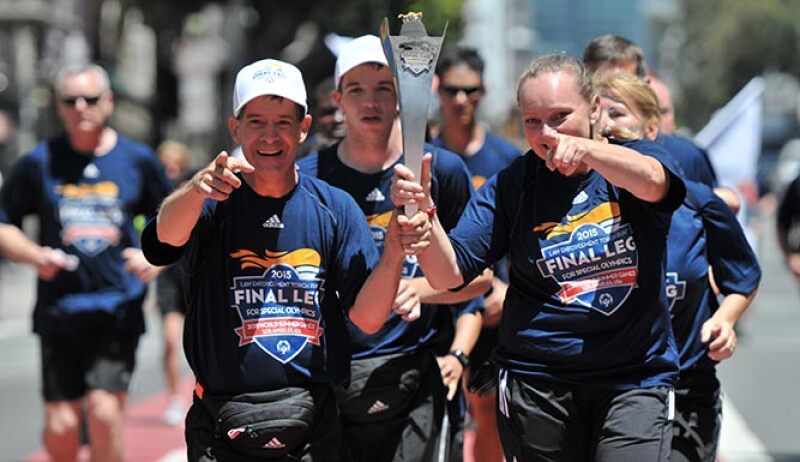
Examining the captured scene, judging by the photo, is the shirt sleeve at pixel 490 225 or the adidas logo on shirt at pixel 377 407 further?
the adidas logo on shirt at pixel 377 407

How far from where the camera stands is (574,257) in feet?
16.0

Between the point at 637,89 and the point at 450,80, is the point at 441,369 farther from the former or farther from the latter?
the point at 450,80

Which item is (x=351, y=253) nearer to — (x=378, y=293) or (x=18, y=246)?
(x=378, y=293)

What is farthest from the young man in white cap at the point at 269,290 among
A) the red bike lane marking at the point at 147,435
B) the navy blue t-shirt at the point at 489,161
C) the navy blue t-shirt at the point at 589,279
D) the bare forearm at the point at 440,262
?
the red bike lane marking at the point at 147,435

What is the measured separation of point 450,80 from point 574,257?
3.07 metres

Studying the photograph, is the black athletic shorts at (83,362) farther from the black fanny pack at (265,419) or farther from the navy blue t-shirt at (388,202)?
the black fanny pack at (265,419)

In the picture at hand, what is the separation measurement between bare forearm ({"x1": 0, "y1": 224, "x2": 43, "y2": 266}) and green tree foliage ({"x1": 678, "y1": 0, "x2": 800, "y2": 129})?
2371 inches

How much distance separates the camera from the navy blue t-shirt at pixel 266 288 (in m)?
4.76

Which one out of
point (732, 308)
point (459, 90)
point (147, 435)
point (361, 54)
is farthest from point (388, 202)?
point (147, 435)

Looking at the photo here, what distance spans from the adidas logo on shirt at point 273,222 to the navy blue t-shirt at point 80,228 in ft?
10.0

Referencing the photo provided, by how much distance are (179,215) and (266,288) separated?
1.37 ft

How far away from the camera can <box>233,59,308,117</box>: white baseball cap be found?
4688 millimetres

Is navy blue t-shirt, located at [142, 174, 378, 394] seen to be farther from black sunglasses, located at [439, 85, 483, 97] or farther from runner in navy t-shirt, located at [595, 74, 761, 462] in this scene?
black sunglasses, located at [439, 85, 483, 97]

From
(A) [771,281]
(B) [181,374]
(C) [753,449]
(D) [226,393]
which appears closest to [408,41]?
(D) [226,393]
